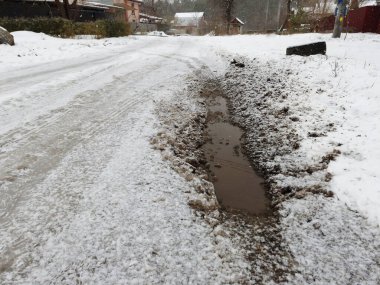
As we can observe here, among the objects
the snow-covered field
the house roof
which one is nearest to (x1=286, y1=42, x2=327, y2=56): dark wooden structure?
the snow-covered field

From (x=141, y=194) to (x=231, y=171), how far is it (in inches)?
79.2

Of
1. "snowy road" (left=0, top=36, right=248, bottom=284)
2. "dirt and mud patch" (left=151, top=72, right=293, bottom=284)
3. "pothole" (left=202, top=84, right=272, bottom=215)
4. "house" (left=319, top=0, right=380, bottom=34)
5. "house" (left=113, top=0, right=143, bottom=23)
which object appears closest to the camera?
"snowy road" (left=0, top=36, right=248, bottom=284)

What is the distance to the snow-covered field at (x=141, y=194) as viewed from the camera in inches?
109

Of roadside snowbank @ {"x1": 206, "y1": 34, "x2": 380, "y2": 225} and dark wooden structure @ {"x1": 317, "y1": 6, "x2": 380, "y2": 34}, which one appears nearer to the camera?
roadside snowbank @ {"x1": 206, "y1": 34, "x2": 380, "y2": 225}

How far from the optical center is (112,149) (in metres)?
4.75

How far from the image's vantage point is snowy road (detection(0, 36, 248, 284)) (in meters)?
2.71

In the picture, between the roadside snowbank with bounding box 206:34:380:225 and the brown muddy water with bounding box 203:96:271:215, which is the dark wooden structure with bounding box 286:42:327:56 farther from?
the brown muddy water with bounding box 203:96:271:215

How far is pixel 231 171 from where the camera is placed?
520 cm

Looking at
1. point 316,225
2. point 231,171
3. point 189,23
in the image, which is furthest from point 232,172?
point 189,23

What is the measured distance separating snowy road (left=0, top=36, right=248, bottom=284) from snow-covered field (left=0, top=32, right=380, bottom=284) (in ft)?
0.05

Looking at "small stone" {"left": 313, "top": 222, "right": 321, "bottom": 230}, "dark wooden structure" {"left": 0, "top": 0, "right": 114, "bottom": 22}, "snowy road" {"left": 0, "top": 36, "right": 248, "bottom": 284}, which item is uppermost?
"dark wooden structure" {"left": 0, "top": 0, "right": 114, "bottom": 22}

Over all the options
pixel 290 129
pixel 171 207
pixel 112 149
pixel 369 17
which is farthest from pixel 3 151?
pixel 369 17

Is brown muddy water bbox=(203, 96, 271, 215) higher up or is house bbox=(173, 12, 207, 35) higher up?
house bbox=(173, 12, 207, 35)

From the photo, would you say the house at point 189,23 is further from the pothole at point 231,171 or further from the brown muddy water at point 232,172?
the brown muddy water at point 232,172
